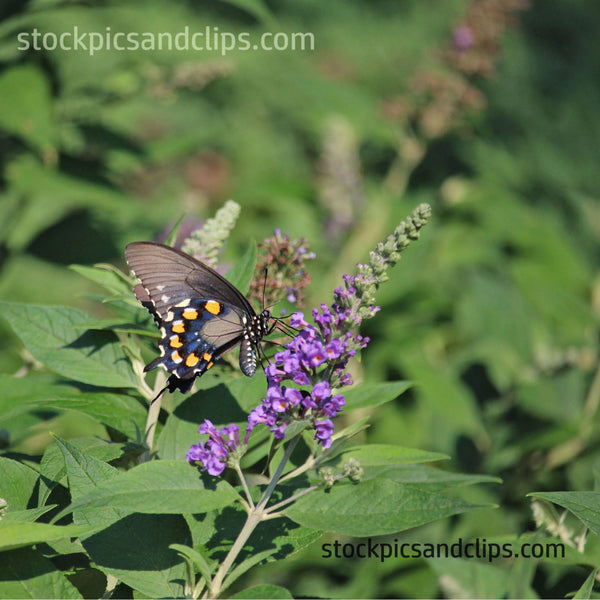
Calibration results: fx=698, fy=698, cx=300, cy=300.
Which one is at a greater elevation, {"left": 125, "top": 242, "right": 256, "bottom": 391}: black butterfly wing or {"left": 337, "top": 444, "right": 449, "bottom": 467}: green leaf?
{"left": 125, "top": 242, "right": 256, "bottom": 391}: black butterfly wing

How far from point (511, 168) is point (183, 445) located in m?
3.48

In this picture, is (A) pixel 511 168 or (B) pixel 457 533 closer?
(B) pixel 457 533

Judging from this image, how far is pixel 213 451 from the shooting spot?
3.65ft

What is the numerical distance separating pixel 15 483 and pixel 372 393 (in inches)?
26.9

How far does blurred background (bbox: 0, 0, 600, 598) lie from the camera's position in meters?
2.43

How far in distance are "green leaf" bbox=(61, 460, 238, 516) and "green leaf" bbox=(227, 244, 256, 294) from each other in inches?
19.6

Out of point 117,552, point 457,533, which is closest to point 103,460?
point 117,552

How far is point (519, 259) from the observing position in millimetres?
3859

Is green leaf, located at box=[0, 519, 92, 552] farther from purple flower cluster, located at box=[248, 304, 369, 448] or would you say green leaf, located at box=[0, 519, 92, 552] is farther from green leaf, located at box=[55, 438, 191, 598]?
purple flower cluster, located at box=[248, 304, 369, 448]

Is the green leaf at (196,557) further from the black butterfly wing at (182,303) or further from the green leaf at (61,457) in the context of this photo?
the black butterfly wing at (182,303)

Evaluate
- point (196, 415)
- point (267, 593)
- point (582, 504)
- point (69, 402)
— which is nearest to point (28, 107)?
point (69, 402)

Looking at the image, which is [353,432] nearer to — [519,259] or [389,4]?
[519,259]

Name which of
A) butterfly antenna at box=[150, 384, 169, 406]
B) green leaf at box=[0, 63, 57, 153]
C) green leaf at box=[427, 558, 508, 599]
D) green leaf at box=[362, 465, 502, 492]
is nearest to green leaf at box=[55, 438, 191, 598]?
butterfly antenna at box=[150, 384, 169, 406]

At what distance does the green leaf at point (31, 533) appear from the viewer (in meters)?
0.98
